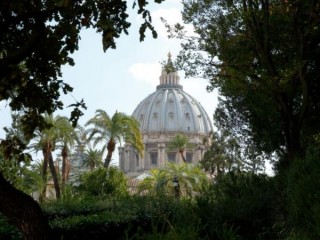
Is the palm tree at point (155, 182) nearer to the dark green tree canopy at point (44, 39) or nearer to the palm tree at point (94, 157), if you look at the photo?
the palm tree at point (94, 157)

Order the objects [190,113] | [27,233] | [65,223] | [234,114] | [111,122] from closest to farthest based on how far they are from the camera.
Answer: [27,233] → [65,223] → [234,114] → [111,122] → [190,113]

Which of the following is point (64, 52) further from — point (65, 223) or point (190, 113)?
point (190, 113)

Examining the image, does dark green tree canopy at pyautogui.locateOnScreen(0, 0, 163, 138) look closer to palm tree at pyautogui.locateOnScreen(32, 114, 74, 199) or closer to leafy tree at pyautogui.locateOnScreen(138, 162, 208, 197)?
palm tree at pyautogui.locateOnScreen(32, 114, 74, 199)

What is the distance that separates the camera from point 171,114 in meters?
128

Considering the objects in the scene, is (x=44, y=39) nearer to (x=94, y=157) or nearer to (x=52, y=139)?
(x=52, y=139)

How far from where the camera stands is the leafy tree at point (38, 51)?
4.65m

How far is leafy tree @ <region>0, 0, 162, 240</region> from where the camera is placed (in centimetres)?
465

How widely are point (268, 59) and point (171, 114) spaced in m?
115

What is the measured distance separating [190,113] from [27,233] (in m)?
126

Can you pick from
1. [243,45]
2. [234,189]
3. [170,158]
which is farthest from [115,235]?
[170,158]

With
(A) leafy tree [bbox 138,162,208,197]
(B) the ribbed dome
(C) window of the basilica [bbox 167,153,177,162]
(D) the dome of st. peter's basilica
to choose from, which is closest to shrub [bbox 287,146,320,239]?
(A) leafy tree [bbox 138,162,208,197]

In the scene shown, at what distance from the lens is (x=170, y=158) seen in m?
118

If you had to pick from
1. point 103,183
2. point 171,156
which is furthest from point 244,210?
point 171,156

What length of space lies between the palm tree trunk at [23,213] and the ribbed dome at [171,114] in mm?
119844
